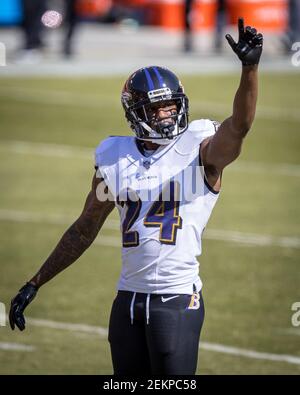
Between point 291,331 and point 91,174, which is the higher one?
point 291,331

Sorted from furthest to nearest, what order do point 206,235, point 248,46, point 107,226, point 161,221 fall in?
point 107,226 < point 206,235 < point 161,221 < point 248,46

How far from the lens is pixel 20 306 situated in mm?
5605

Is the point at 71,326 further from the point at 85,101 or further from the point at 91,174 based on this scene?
the point at 85,101

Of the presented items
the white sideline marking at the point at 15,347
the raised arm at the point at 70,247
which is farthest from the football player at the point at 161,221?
the white sideline marking at the point at 15,347

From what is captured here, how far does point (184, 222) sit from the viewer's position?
17.3 feet

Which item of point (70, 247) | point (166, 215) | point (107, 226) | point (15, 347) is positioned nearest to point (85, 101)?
point (107, 226)

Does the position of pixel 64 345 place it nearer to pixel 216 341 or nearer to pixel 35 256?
pixel 216 341

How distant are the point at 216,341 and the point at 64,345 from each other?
1219 millimetres

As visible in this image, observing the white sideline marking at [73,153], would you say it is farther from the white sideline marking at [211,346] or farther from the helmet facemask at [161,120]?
the helmet facemask at [161,120]

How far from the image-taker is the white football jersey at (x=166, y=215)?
5266mm

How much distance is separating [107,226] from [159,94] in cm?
724

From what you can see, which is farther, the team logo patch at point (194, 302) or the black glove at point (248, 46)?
the team logo patch at point (194, 302)

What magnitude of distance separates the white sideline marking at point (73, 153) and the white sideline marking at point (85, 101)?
9.00ft
